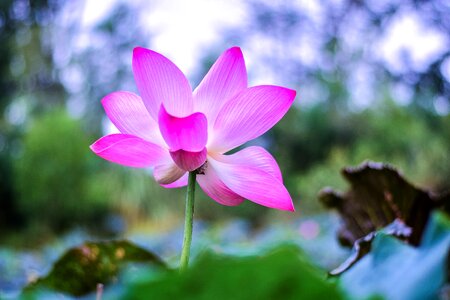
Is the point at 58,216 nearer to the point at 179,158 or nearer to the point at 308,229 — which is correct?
the point at 308,229

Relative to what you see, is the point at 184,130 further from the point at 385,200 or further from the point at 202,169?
the point at 385,200

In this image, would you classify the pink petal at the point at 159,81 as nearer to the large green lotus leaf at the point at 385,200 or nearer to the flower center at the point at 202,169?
the flower center at the point at 202,169

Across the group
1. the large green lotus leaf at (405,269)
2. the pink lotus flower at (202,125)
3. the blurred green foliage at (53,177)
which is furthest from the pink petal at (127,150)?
the blurred green foliage at (53,177)

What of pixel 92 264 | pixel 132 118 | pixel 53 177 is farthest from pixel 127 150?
pixel 53 177

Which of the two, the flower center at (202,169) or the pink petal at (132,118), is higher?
the pink petal at (132,118)

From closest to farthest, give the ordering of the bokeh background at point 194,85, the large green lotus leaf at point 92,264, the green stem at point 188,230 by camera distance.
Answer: the green stem at point 188,230 < the large green lotus leaf at point 92,264 < the bokeh background at point 194,85

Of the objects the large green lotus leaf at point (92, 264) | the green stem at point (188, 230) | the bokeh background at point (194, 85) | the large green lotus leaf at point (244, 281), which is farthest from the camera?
the bokeh background at point (194, 85)

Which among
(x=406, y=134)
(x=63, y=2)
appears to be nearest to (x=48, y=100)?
(x=63, y=2)

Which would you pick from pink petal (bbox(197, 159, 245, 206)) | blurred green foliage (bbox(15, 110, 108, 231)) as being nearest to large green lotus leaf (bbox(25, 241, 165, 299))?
pink petal (bbox(197, 159, 245, 206))
